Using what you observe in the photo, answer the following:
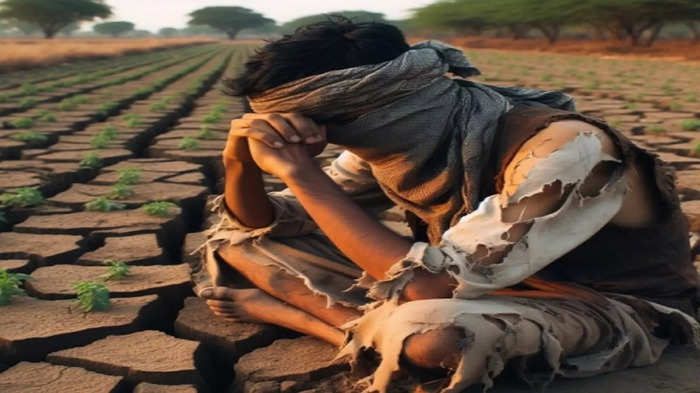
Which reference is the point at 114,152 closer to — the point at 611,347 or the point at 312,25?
the point at 312,25

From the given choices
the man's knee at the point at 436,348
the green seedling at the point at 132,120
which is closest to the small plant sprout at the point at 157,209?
the man's knee at the point at 436,348

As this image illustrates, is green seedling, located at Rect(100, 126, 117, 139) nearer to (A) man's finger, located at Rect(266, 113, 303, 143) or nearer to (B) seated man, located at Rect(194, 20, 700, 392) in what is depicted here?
(B) seated man, located at Rect(194, 20, 700, 392)

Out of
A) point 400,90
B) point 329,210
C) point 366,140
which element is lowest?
point 329,210

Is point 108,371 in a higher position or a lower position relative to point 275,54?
lower

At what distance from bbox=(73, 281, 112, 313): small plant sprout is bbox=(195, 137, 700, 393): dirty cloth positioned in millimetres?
690

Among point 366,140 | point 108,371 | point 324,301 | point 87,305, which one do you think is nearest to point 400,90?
point 366,140

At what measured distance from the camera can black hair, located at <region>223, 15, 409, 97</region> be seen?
1.54 m

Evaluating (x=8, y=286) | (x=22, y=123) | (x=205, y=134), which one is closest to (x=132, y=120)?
(x=22, y=123)

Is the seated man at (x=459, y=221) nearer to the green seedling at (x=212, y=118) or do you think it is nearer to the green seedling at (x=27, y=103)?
the green seedling at (x=212, y=118)

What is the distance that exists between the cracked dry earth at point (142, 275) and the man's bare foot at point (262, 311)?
0.10 ft

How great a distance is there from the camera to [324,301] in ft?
5.81

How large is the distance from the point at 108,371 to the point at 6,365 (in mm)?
255

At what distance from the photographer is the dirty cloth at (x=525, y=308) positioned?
1.37 meters

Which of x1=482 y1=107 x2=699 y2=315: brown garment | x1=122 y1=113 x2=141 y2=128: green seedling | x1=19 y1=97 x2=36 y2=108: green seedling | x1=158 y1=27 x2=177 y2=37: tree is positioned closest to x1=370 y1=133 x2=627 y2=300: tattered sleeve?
x1=482 y1=107 x2=699 y2=315: brown garment
